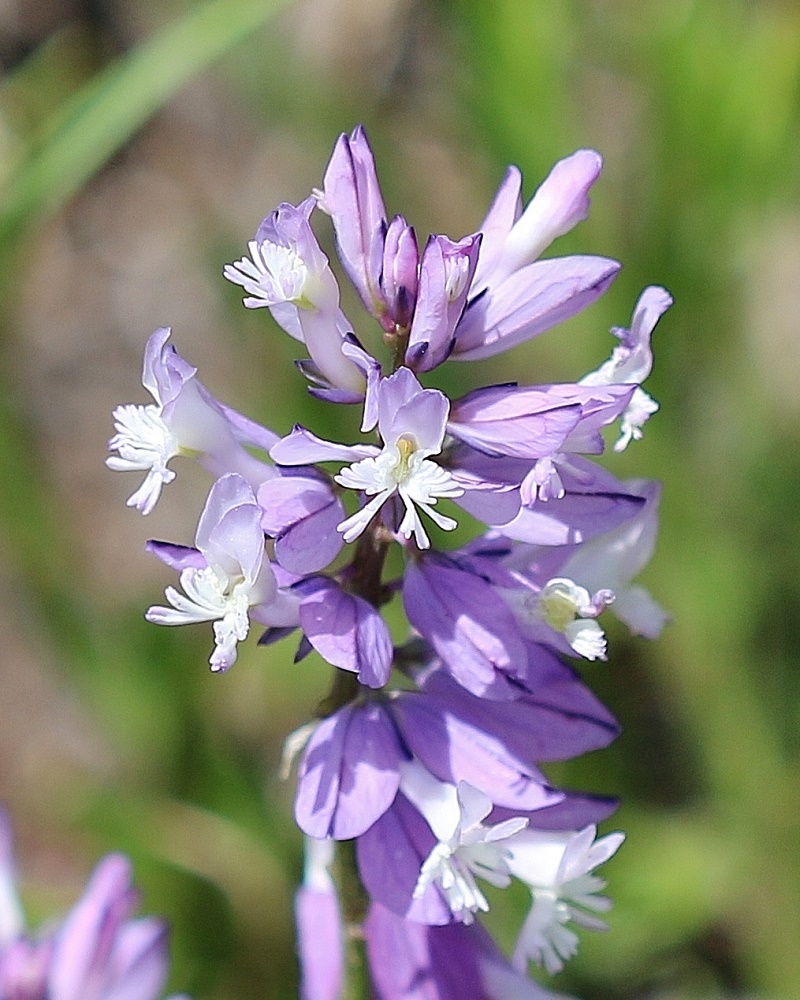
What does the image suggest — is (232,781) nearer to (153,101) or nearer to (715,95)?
(153,101)

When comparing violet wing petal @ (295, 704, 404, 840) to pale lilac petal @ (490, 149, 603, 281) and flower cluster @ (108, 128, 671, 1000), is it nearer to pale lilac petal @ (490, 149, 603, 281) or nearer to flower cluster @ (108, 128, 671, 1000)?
flower cluster @ (108, 128, 671, 1000)

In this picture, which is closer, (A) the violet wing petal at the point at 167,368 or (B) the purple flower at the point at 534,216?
(A) the violet wing petal at the point at 167,368

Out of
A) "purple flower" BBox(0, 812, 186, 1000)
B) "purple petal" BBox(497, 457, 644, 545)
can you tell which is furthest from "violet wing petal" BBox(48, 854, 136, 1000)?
"purple petal" BBox(497, 457, 644, 545)

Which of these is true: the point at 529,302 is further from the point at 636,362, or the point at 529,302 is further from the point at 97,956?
the point at 97,956

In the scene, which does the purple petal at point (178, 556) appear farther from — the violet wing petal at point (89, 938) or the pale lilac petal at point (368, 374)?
the violet wing petal at point (89, 938)

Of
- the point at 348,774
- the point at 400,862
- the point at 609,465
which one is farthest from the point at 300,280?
the point at 609,465

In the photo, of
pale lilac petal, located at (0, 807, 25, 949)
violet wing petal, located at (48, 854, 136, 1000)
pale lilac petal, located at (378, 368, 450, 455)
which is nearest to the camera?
pale lilac petal, located at (378, 368, 450, 455)

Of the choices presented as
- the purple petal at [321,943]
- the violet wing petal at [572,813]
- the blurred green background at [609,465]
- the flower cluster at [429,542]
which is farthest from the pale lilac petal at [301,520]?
the blurred green background at [609,465]
